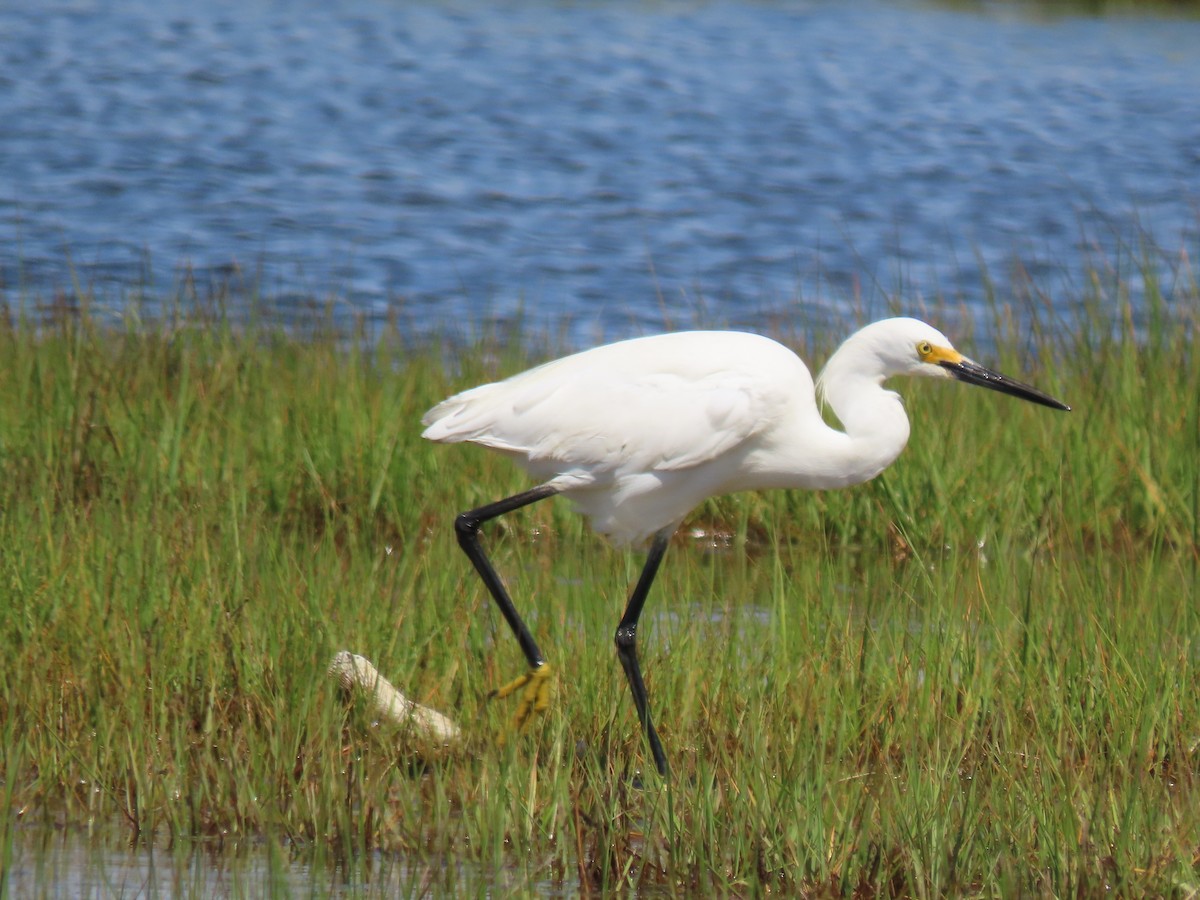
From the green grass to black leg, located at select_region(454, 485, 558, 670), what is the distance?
0.09 metres

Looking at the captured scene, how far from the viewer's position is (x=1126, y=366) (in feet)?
20.6

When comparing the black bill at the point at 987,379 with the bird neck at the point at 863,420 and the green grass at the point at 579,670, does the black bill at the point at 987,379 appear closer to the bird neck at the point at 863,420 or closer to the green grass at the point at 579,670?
the bird neck at the point at 863,420

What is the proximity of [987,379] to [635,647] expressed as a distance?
3.52 ft

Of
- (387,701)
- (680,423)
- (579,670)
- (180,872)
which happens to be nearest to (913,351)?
(680,423)

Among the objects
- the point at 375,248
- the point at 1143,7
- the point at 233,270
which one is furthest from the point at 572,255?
the point at 1143,7

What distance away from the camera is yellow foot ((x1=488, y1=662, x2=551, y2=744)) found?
3.71 metres

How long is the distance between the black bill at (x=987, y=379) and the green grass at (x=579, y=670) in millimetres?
378

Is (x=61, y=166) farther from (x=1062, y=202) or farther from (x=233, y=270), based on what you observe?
(x=1062, y=202)

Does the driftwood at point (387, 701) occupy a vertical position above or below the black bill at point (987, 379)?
below

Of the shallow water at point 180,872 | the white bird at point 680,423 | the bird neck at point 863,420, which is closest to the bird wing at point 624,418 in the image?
the white bird at point 680,423

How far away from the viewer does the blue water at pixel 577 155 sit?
33.5 feet

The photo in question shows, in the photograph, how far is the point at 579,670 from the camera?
3.96 meters

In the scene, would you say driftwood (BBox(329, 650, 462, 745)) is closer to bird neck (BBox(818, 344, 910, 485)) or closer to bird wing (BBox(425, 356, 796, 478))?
bird wing (BBox(425, 356, 796, 478))

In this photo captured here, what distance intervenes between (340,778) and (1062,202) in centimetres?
1133
